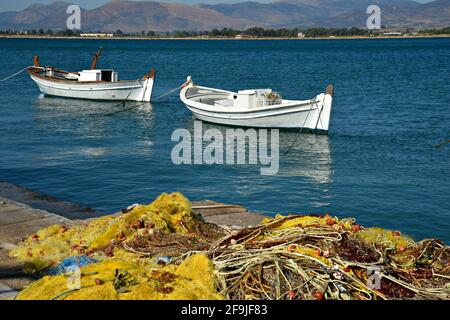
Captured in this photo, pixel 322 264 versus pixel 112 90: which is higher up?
pixel 112 90

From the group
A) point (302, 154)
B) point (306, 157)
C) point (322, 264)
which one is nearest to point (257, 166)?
point (306, 157)

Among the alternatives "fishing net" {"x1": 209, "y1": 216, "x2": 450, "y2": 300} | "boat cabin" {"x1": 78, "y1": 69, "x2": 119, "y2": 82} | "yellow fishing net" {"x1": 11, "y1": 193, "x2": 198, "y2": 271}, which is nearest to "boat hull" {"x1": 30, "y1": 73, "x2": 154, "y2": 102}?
"boat cabin" {"x1": 78, "y1": 69, "x2": 119, "y2": 82}

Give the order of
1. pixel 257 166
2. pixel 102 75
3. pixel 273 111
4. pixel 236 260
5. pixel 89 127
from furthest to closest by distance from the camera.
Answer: pixel 102 75 < pixel 89 127 < pixel 273 111 < pixel 257 166 < pixel 236 260

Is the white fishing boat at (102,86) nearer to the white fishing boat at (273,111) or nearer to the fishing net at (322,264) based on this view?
the white fishing boat at (273,111)

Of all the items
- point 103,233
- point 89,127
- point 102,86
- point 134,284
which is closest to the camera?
point 134,284

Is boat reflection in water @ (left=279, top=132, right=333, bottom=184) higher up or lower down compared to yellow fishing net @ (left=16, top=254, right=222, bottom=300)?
lower down

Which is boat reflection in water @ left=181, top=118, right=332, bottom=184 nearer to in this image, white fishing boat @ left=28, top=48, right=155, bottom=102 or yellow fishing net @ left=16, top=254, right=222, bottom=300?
white fishing boat @ left=28, top=48, right=155, bottom=102

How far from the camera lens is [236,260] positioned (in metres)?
7.32

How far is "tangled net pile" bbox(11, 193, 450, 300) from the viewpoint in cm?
665

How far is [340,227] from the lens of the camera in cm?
820

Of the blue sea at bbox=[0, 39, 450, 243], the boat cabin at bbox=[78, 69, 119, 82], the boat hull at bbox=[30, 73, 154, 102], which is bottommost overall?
the blue sea at bbox=[0, 39, 450, 243]

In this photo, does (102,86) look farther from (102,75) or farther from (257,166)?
(257,166)

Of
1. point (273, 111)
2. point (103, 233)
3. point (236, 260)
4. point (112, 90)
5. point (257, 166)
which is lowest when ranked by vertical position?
point (257, 166)

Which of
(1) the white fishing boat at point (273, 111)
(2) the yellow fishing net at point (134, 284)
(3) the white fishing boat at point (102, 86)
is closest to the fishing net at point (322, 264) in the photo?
(2) the yellow fishing net at point (134, 284)
